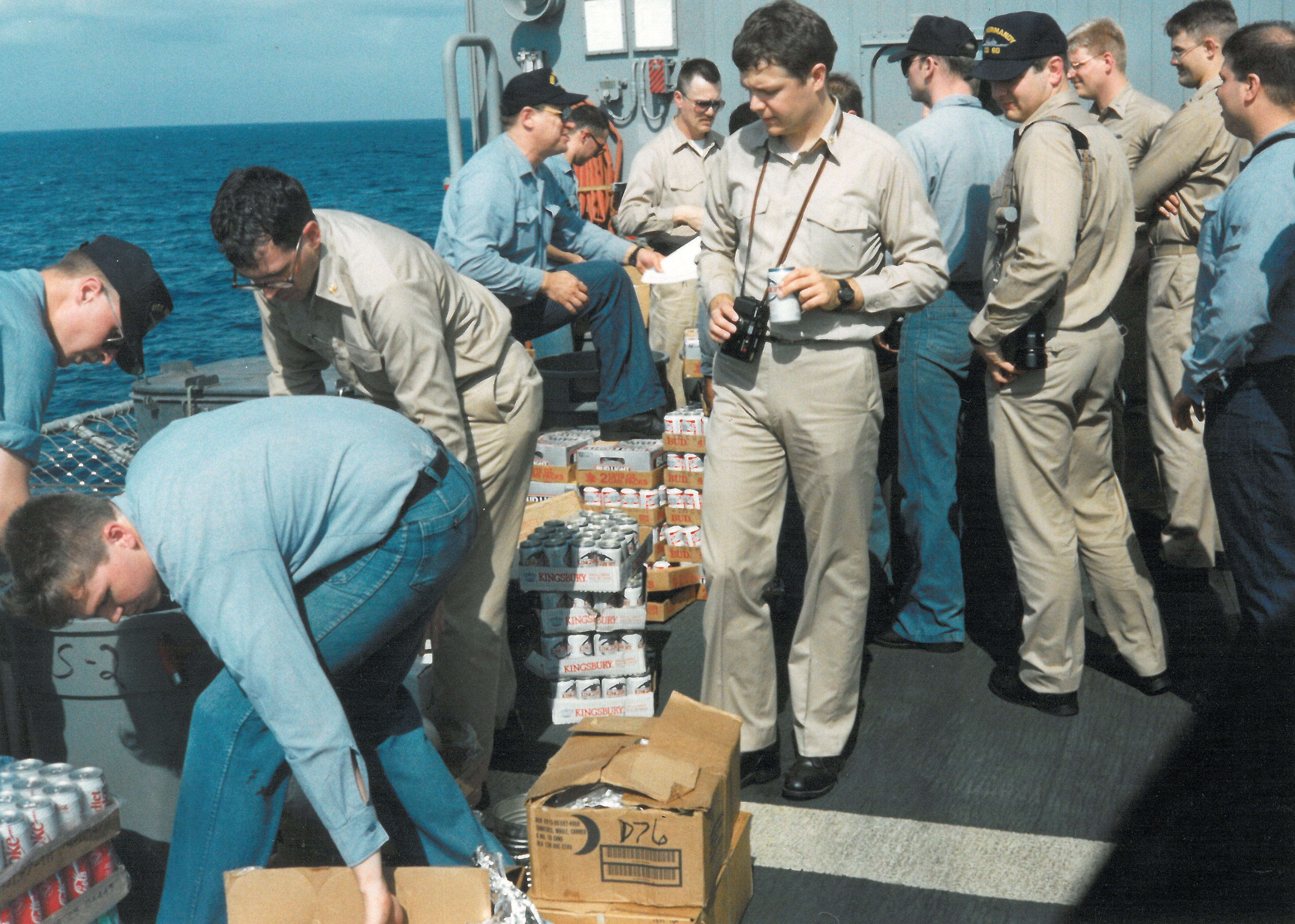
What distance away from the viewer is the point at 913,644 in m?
4.91

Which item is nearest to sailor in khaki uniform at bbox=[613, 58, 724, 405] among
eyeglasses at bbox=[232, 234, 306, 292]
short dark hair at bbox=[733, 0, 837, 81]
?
short dark hair at bbox=[733, 0, 837, 81]

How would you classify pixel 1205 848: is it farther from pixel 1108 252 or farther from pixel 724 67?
pixel 724 67

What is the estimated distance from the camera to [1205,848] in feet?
11.3

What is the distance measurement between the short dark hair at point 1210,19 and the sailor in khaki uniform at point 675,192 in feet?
8.61

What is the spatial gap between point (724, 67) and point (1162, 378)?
4.59 metres

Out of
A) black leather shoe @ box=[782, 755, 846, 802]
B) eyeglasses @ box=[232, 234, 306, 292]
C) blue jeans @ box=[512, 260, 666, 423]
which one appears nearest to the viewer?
eyeglasses @ box=[232, 234, 306, 292]

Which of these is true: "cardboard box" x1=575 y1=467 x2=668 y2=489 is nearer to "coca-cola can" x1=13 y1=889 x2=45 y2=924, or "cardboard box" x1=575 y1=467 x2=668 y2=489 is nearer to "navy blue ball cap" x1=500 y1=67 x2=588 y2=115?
"navy blue ball cap" x1=500 y1=67 x2=588 y2=115

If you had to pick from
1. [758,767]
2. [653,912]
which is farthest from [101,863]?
[758,767]

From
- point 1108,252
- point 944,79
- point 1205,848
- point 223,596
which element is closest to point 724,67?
point 944,79

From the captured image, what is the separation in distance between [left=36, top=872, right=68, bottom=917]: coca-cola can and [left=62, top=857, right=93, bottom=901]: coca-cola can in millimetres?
12

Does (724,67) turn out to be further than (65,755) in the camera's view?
Yes

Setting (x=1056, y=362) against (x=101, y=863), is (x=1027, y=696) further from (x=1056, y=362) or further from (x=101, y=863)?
(x=101, y=863)

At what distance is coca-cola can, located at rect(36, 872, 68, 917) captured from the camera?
257cm

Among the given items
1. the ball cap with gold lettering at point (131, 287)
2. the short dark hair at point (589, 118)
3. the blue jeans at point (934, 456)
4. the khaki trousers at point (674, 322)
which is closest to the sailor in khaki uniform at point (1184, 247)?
the blue jeans at point (934, 456)
